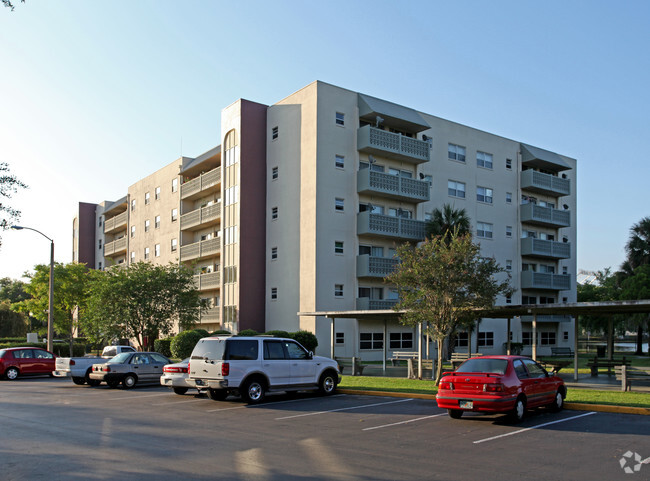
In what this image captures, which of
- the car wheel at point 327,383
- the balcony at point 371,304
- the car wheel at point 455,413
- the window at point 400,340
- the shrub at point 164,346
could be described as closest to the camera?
the car wheel at point 455,413

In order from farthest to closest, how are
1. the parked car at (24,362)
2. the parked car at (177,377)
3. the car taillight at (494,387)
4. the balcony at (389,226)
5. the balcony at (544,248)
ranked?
the balcony at (544,248), the balcony at (389,226), the parked car at (24,362), the parked car at (177,377), the car taillight at (494,387)

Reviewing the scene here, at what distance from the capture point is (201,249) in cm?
4744

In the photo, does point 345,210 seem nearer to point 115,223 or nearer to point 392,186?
point 392,186

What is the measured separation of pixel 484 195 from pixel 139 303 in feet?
87.3

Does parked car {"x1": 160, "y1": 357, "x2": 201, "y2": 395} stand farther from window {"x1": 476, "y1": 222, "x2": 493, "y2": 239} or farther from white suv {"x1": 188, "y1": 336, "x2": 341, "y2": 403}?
window {"x1": 476, "y1": 222, "x2": 493, "y2": 239}

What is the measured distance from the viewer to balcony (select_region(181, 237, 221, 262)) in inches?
1793

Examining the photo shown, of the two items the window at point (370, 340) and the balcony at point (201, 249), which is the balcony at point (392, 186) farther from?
the balcony at point (201, 249)

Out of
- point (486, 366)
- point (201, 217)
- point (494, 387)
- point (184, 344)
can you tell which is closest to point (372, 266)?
point (184, 344)

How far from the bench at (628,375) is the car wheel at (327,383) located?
9098 millimetres

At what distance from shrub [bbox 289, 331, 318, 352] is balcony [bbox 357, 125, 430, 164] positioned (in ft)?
42.4

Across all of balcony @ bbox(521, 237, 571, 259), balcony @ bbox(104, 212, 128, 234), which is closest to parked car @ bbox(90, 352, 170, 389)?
balcony @ bbox(521, 237, 571, 259)

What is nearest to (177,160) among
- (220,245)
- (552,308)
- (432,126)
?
(220,245)

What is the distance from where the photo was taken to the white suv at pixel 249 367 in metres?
17.4

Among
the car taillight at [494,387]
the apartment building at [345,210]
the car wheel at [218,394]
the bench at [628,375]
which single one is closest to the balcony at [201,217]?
the apartment building at [345,210]
